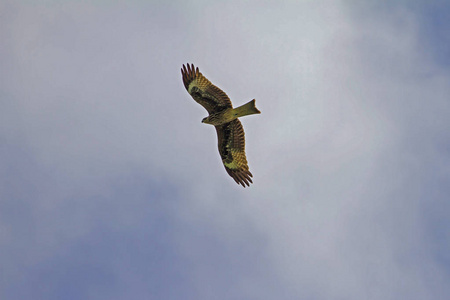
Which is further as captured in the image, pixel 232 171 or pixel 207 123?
pixel 232 171

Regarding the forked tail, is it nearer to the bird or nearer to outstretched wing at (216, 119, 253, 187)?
the bird

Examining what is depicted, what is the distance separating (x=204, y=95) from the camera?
20938 millimetres

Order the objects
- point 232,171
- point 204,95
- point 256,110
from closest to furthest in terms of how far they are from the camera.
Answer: point 256,110, point 204,95, point 232,171

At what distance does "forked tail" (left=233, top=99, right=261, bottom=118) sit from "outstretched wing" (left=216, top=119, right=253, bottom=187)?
1.15 meters

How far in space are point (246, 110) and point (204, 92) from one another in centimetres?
206

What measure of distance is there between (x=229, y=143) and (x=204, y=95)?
95.3 inches

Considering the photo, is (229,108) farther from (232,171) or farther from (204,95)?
(232,171)

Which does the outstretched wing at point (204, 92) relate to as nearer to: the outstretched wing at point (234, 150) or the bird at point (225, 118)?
the bird at point (225, 118)

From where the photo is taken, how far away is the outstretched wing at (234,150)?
21.7 m

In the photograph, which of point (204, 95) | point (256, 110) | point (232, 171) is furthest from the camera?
point (232, 171)

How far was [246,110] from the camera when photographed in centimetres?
1984

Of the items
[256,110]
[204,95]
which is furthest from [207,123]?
[256,110]

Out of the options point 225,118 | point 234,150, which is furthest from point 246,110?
point 234,150

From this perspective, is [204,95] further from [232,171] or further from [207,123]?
[232,171]
